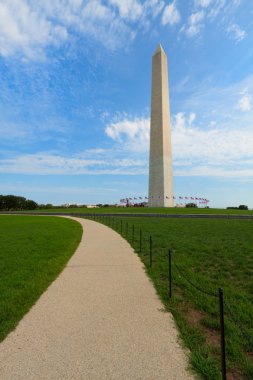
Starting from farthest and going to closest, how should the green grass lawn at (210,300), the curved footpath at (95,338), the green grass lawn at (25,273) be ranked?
1. the green grass lawn at (25,273)
2. the green grass lawn at (210,300)
3. the curved footpath at (95,338)

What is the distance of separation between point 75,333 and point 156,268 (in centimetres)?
480

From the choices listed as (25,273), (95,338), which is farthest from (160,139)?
(95,338)

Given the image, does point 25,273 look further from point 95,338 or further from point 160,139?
point 160,139

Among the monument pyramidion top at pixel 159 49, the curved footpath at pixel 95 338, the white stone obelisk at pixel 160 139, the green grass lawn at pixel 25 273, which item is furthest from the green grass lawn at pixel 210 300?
the monument pyramidion top at pixel 159 49

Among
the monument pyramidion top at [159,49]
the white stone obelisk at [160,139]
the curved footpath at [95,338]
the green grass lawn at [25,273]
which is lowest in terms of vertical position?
the curved footpath at [95,338]

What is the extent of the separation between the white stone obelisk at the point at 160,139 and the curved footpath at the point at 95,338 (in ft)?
160

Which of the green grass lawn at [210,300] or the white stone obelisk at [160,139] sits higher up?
the white stone obelisk at [160,139]

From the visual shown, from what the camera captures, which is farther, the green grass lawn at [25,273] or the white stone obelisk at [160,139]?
the white stone obelisk at [160,139]

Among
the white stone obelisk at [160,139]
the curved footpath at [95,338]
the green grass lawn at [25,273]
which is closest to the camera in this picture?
the curved footpath at [95,338]

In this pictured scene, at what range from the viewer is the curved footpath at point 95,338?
3.63 m

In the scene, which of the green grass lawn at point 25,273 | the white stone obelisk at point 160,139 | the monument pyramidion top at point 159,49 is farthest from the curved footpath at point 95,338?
the monument pyramidion top at point 159,49

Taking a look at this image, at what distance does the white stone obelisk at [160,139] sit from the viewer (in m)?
55.0

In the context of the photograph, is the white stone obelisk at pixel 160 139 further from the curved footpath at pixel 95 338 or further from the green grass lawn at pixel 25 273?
the curved footpath at pixel 95 338

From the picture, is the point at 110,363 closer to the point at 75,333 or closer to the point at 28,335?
the point at 75,333
